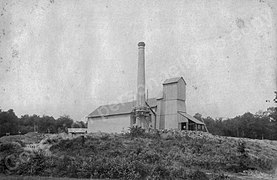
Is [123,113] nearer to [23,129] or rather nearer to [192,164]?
[192,164]

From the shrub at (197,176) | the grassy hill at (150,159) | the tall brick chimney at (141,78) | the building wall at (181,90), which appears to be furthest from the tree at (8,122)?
the shrub at (197,176)

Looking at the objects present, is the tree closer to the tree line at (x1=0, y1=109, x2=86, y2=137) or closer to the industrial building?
the tree line at (x1=0, y1=109, x2=86, y2=137)

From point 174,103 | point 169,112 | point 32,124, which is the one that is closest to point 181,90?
point 174,103

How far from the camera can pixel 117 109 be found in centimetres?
4384

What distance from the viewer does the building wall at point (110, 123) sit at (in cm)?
4030

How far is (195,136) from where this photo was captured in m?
27.8

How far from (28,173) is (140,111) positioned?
74.1 ft

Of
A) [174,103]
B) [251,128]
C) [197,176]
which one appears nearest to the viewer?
[197,176]

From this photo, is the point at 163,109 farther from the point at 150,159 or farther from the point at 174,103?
the point at 150,159

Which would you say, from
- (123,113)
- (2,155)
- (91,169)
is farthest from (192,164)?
(123,113)

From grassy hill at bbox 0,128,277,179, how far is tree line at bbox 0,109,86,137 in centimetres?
5611

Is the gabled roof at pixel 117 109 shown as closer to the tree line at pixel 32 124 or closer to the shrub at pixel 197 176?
the shrub at pixel 197 176

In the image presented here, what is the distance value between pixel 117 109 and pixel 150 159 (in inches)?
1048

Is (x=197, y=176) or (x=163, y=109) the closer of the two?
(x=197, y=176)
